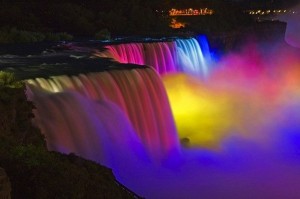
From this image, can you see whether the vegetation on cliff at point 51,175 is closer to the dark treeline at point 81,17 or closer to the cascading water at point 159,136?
the cascading water at point 159,136

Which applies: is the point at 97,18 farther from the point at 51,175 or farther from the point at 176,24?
the point at 51,175

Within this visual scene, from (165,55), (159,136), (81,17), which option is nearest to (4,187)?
(159,136)

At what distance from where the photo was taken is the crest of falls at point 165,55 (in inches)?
748

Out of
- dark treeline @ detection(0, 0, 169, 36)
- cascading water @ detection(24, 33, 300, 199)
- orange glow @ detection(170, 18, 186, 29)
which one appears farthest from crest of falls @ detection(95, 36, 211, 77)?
orange glow @ detection(170, 18, 186, 29)

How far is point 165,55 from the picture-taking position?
21047 millimetres

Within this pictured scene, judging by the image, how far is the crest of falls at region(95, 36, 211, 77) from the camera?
18992 millimetres

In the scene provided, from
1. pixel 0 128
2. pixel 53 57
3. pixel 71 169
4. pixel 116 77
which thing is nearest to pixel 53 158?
pixel 71 169

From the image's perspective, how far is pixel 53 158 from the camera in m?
5.65

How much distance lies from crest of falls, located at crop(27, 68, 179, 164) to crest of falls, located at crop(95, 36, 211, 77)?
404 centimetres

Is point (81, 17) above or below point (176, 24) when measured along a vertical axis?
above

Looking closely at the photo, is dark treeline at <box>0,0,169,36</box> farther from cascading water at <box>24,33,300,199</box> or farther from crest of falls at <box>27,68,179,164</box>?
crest of falls at <box>27,68,179,164</box>

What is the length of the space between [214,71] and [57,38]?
35.6 ft

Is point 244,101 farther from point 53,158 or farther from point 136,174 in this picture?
point 53,158

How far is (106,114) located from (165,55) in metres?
10.7
